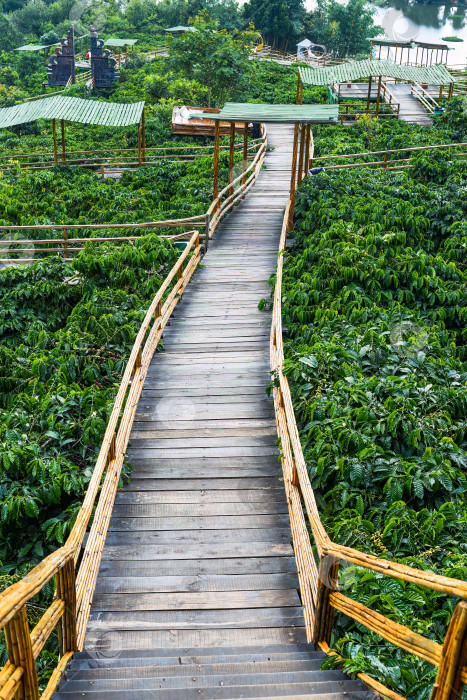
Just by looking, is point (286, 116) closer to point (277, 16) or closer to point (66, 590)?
point (66, 590)

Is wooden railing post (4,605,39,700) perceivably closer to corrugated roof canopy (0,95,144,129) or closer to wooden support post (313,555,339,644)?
wooden support post (313,555,339,644)

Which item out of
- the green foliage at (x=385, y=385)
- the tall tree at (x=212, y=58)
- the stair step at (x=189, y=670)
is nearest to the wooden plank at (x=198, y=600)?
the green foliage at (x=385, y=385)

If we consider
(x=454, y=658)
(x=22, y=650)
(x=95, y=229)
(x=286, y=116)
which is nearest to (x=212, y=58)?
(x=95, y=229)

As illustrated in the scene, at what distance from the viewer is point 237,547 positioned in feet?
17.5

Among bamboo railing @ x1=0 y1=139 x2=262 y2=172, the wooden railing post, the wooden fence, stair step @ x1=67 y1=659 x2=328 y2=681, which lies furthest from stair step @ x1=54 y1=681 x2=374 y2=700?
bamboo railing @ x1=0 y1=139 x2=262 y2=172

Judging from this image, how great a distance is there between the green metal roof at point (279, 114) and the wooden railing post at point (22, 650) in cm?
1151

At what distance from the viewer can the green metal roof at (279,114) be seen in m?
13.1

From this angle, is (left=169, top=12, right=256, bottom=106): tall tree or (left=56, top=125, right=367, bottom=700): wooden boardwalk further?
(left=169, top=12, right=256, bottom=106): tall tree

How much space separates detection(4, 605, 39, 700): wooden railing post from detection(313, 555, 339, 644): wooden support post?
165 cm

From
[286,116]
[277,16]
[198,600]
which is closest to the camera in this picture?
[198,600]

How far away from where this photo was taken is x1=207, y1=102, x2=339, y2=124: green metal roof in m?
13.1

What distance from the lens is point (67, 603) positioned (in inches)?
152

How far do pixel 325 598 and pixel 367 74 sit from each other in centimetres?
2349

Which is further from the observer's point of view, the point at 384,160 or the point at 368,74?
the point at 368,74
